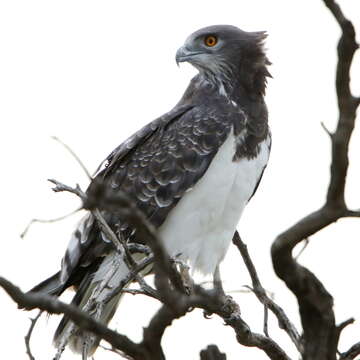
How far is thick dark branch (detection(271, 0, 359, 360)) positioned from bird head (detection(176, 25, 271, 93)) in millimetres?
4355

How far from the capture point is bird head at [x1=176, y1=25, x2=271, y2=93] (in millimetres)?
8000

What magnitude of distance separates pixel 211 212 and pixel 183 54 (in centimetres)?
164

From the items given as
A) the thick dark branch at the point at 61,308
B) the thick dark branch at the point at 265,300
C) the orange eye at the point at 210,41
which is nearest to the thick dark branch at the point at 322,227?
the thick dark branch at the point at 61,308

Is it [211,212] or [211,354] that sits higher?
[211,212]

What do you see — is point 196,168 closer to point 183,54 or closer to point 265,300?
point 183,54

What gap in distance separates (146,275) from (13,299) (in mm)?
4175

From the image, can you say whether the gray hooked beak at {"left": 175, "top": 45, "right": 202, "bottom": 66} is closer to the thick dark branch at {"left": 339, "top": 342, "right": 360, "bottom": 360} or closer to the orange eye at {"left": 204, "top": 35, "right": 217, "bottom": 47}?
the orange eye at {"left": 204, "top": 35, "right": 217, "bottom": 47}

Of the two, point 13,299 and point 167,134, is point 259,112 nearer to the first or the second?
point 167,134

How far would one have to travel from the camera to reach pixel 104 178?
7953mm

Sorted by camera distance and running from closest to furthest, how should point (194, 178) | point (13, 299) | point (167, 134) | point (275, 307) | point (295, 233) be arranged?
point (13, 299) → point (295, 233) → point (275, 307) → point (194, 178) → point (167, 134)

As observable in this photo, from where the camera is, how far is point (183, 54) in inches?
315

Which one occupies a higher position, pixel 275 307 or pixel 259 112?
pixel 259 112

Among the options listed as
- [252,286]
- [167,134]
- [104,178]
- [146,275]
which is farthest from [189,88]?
[252,286]

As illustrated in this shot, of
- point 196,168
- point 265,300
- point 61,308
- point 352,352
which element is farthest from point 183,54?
point 61,308
